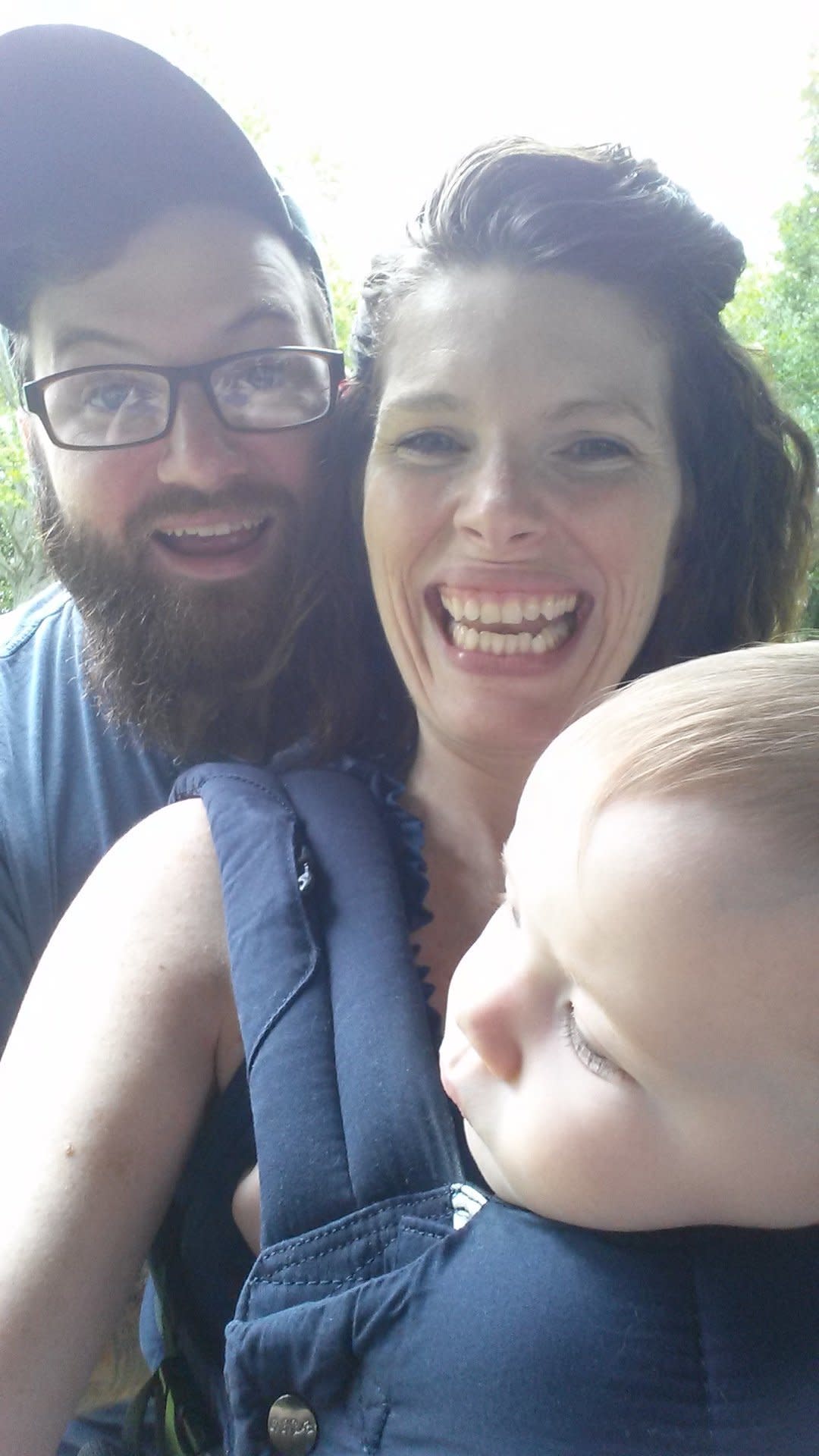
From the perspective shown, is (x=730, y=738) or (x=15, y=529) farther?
(x=15, y=529)

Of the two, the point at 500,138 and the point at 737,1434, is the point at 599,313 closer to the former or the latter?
the point at 500,138

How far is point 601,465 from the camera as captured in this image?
1146mm

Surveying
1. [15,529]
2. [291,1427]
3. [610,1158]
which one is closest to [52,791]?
[15,529]

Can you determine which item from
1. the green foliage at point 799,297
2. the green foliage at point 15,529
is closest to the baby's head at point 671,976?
the green foliage at point 799,297

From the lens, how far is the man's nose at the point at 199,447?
142cm

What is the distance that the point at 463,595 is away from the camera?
3.85 feet

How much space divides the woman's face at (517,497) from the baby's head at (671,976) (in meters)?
0.43

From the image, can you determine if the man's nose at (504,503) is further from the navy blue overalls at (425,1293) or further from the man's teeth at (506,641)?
the navy blue overalls at (425,1293)

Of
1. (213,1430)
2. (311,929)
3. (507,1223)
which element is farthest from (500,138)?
(213,1430)

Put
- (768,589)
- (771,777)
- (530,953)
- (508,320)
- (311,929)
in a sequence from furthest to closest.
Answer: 1. (768,589)
2. (508,320)
3. (311,929)
4. (530,953)
5. (771,777)

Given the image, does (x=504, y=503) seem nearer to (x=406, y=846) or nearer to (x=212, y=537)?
(x=406, y=846)

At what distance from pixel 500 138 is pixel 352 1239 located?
110 cm

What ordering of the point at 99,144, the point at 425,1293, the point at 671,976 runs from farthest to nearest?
the point at 99,144, the point at 425,1293, the point at 671,976

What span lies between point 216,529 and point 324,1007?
30.9 inches
